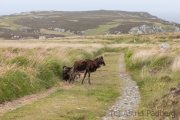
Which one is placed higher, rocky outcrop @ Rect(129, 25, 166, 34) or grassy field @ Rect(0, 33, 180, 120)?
grassy field @ Rect(0, 33, 180, 120)

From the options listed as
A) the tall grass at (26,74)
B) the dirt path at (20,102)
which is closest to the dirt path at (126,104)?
the dirt path at (20,102)

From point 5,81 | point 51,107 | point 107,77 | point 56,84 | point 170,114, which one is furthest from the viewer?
point 107,77

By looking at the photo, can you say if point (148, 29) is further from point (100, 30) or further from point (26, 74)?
point (26, 74)

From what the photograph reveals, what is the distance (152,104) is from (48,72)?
7648 millimetres

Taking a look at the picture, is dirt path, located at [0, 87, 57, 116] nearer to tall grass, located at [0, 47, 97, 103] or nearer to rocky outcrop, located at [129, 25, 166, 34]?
tall grass, located at [0, 47, 97, 103]

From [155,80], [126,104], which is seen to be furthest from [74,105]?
[155,80]

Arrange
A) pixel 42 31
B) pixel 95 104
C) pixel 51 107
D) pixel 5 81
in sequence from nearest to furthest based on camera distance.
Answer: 1. pixel 51 107
2. pixel 95 104
3. pixel 5 81
4. pixel 42 31

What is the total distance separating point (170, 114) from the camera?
346 inches

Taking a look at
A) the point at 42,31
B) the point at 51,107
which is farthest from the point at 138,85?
the point at 42,31

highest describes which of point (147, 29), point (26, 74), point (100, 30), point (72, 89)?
point (26, 74)

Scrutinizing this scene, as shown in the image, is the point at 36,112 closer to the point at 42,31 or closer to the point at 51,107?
the point at 51,107

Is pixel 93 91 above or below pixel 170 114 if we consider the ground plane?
below

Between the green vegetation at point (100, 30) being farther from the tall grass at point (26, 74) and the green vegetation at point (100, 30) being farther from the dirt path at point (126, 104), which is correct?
A: the dirt path at point (126, 104)

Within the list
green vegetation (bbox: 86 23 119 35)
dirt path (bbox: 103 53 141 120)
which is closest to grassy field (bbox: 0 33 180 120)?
dirt path (bbox: 103 53 141 120)
